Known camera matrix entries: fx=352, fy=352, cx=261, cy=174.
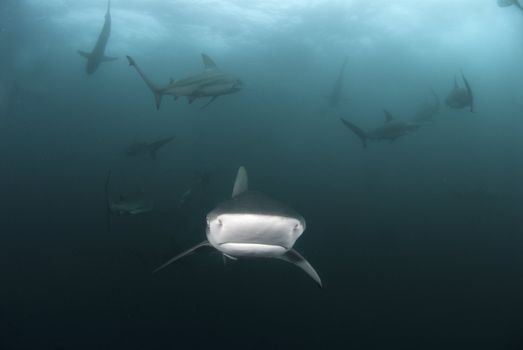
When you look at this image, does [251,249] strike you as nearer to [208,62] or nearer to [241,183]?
[241,183]

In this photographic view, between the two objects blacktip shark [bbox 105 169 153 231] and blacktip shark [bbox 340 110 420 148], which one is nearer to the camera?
blacktip shark [bbox 105 169 153 231]

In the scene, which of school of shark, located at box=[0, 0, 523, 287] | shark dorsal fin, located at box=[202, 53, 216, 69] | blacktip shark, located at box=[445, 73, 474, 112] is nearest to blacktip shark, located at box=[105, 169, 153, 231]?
school of shark, located at box=[0, 0, 523, 287]

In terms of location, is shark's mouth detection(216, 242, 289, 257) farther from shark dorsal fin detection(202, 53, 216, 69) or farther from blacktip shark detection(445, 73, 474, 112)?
blacktip shark detection(445, 73, 474, 112)

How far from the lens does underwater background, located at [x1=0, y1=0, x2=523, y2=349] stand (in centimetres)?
1162

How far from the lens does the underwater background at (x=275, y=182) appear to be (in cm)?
1162

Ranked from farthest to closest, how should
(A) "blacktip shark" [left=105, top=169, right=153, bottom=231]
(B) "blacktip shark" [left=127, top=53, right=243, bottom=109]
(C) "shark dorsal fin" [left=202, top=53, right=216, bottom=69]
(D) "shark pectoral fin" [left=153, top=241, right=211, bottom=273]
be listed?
(C) "shark dorsal fin" [left=202, top=53, right=216, bottom=69] → (A) "blacktip shark" [left=105, top=169, right=153, bottom=231] → (B) "blacktip shark" [left=127, top=53, right=243, bottom=109] → (D) "shark pectoral fin" [left=153, top=241, right=211, bottom=273]

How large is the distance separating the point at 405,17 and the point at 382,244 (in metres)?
19.0

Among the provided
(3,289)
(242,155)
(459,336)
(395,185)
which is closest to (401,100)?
(395,185)

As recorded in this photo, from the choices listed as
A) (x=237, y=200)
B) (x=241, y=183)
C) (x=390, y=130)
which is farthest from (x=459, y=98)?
(x=237, y=200)

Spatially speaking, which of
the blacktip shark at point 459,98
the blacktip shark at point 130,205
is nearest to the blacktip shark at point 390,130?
the blacktip shark at point 459,98

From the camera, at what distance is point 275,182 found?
3247 centimetres

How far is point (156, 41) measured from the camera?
114 feet

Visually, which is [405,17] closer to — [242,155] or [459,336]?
[242,155]

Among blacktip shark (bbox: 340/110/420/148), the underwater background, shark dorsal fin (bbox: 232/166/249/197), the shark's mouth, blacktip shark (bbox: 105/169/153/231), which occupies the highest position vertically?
the shark's mouth
